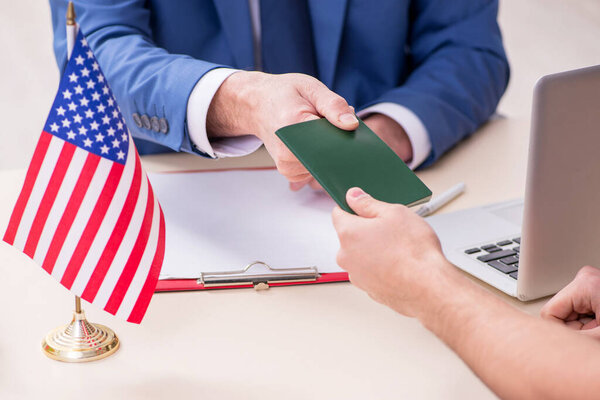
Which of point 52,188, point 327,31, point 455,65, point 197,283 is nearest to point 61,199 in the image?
point 52,188

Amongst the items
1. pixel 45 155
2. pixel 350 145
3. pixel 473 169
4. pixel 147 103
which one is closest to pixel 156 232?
pixel 45 155

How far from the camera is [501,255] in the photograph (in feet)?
3.45

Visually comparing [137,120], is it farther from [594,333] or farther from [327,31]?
[594,333]

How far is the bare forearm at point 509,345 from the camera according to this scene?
2.04ft

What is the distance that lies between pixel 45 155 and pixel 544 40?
4326 millimetres

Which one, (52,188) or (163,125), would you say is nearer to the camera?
(52,188)

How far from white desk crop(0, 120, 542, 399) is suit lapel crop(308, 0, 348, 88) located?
0.73 meters

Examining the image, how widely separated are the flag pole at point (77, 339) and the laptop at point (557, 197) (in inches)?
20.0

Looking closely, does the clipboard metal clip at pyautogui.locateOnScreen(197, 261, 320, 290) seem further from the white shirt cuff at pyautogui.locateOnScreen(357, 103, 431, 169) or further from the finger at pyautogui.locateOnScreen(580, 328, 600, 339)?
the white shirt cuff at pyautogui.locateOnScreen(357, 103, 431, 169)

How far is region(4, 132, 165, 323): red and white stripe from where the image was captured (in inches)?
32.5

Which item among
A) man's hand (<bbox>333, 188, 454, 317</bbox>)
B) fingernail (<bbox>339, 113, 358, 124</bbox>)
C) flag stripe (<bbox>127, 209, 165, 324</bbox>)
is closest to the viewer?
man's hand (<bbox>333, 188, 454, 317</bbox>)

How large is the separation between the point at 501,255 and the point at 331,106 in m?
0.34

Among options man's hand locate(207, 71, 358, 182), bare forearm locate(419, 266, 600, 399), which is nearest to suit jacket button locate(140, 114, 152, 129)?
man's hand locate(207, 71, 358, 182)

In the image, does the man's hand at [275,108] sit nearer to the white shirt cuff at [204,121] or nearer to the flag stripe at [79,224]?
the white shirt cuff at [204,121]
